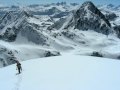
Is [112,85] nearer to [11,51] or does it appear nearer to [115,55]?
[11,51]

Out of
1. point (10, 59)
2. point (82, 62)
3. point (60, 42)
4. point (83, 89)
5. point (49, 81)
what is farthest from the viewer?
point (60, 42)

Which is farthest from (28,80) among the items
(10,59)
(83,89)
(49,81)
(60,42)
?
(60,42)

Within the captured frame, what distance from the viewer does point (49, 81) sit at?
2847cm

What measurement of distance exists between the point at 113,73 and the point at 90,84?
17.6ft

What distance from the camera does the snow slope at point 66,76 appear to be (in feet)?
87.1

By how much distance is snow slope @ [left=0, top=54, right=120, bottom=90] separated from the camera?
26547 mm

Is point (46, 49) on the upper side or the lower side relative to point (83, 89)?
lower

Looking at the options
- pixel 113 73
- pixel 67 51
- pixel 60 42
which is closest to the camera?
pixel 113 73

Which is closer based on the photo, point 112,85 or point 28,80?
point 112,85

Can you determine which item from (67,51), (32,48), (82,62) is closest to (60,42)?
(67,51)

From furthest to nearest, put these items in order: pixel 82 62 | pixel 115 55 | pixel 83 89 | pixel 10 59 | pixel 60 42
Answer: pixel 60 42 → pixel 115 55 → pixel 10 59 → pixel 82 62 → pixel 83 89

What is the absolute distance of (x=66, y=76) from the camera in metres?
30.1

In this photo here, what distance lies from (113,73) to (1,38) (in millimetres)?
177737

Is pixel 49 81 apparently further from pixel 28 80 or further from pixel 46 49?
pixel 46 49
